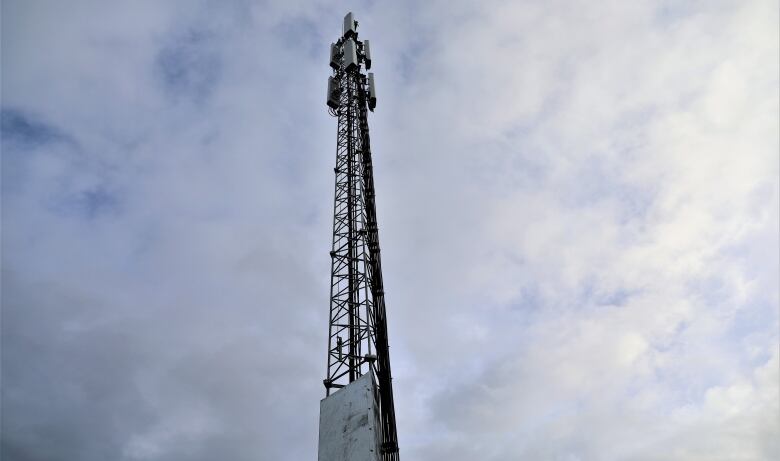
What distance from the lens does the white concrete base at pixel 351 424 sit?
21938 millimetres

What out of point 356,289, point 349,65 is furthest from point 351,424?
point 349,65

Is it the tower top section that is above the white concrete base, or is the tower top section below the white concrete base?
above

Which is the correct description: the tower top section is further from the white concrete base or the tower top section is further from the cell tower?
the white concrete base

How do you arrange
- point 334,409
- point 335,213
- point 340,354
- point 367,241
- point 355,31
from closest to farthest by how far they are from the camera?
point 334,409
point 340,354
point 367,241
point 335,213
point 355,31

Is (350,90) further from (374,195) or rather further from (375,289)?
(375,289)

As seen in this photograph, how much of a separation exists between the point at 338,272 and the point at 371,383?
877 cm

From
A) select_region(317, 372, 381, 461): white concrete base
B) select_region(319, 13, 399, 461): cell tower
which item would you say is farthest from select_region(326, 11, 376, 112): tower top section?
select_region(317, 372, 381, 461): white concrete base

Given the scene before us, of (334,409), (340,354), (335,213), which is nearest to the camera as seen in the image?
(334,409)

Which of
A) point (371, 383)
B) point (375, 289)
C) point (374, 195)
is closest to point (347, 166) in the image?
point (374, 195)

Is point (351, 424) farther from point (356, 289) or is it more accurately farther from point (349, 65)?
point (349, 65)

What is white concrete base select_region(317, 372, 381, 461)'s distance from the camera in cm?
2194

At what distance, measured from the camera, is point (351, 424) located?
2272 cm

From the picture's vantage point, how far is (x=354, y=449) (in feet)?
72.6

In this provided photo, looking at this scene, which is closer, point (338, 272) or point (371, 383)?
point (371, 383)
